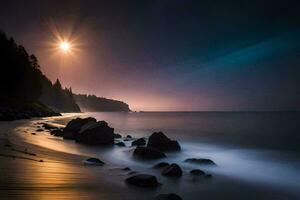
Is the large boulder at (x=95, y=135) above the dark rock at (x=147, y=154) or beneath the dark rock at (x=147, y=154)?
above

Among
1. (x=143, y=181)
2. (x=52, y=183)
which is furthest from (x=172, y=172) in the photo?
(x=52, y=183)

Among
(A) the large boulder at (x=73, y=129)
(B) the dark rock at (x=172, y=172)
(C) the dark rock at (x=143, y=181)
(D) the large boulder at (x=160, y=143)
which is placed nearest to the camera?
(C) the dark rock at (x=143, y=181)

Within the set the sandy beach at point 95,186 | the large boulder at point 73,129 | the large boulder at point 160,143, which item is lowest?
the sandy beach at point 95,186

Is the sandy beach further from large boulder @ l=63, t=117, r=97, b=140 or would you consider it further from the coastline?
large boulder @ l=63, t=117, r=97, b=140

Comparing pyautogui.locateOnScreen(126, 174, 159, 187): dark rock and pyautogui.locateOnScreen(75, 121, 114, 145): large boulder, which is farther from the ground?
pyautogui.locateOnScreen(75, 121, 114, 145): large boulder

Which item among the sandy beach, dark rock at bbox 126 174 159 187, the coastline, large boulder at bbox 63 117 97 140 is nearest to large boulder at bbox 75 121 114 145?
large boulder at bbox 63 117 97 140

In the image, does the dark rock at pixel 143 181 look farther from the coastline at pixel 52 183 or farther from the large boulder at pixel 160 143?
the large boulder at pixel 160 143

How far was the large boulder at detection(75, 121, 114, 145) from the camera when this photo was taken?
25188mm

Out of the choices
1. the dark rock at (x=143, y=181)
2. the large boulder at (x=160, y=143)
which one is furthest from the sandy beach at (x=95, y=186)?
the large boulder at (x=160, y=143)

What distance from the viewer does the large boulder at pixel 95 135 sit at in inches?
992

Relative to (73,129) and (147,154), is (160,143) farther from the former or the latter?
(73,129)

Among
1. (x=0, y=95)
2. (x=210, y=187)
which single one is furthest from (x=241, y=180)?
(x=0, y=95)

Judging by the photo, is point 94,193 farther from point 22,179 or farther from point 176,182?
point 176,182

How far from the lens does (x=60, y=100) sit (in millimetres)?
177250
